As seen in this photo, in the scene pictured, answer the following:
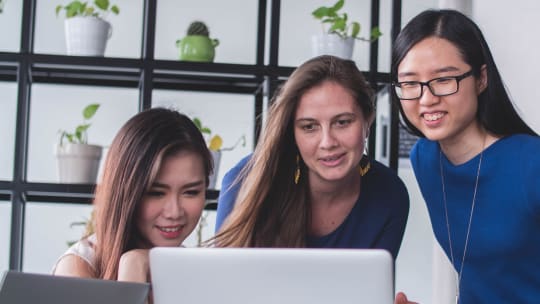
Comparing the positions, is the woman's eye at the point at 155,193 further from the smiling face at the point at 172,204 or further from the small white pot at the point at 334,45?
the small white pot at the point at 334,45

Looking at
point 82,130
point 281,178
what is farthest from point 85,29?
point 281,178

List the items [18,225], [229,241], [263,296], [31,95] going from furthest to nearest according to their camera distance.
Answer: [31,95]
[18,225]
[229,241]
[263,296]

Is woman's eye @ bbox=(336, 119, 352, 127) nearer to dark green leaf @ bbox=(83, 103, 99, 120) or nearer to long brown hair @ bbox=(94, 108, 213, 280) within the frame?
long brown hair @ bbox=(94, 108, 213, 280)

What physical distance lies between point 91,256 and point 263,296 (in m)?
0.66

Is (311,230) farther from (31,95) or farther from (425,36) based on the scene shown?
(31,95)

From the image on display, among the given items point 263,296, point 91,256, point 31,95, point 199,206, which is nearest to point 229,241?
point 199,206

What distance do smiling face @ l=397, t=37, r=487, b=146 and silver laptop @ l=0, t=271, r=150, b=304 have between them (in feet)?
2.87

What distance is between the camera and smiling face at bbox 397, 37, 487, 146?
5.27ft

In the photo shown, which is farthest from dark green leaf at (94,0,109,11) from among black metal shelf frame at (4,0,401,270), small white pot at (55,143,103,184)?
small white pot at (55,143,103,184)

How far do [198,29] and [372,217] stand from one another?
56.4 inches

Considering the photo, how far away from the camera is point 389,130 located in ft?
9.96

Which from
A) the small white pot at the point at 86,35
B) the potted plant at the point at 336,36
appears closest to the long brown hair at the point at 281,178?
the potted plant at the point at 336,36

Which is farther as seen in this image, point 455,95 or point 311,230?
point 311,230

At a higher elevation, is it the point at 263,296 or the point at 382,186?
the point at 382,186
